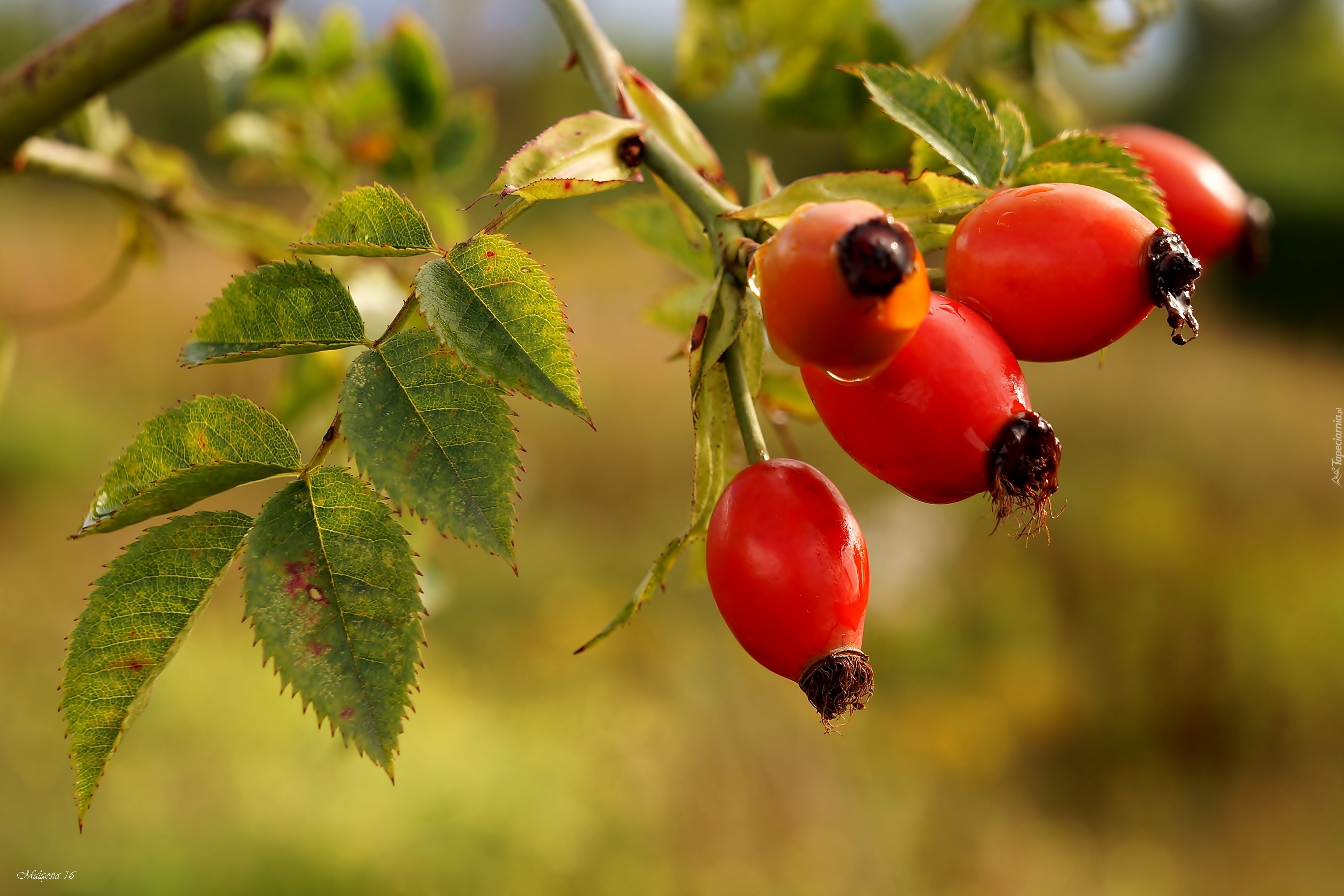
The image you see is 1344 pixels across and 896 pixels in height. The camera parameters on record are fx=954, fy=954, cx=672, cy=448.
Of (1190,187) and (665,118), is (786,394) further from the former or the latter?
(1190,187)

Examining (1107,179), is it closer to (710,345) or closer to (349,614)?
(710,345)

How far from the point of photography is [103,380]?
11.2 metres

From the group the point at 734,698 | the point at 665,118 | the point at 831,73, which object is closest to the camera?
the point at 665,118

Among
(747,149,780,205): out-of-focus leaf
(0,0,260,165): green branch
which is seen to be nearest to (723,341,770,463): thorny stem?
(747,149,780,205): out-of-focus leaf

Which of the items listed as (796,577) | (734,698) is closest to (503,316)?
(796,577)

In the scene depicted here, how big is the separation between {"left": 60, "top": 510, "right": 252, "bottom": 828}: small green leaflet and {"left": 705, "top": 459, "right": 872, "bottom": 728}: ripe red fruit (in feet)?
1.33

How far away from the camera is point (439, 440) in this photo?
0.71 meters

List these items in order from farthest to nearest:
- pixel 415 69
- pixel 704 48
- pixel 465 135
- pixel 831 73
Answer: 1. pixel 465 135
2. pixel 415 69
3. pixel 704 48
4. pixel 831 73

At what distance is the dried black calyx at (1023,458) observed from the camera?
0.72m

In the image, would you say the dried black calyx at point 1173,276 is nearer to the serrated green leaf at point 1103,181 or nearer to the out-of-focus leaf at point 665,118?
the serrated green leaf at point 1103,181

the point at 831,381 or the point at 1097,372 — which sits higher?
the point at 831,381

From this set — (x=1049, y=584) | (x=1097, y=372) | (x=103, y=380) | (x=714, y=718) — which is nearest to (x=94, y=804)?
(x=714, y=718)

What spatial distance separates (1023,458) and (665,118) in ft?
1.55

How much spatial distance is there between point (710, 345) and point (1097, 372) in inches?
483
